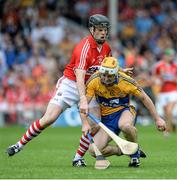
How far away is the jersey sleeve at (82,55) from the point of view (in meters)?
11.5

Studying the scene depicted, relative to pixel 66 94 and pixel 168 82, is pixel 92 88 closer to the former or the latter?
pixel 66 94

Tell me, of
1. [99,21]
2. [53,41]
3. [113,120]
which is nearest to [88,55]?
[99,21]

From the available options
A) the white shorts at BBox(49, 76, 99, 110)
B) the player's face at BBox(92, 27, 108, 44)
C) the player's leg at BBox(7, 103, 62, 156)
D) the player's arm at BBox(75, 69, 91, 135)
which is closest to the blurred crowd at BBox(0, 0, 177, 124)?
the white shorts at BBox(49, 76, 99, 110)

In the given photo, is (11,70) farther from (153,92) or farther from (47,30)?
Answer: (153,92)

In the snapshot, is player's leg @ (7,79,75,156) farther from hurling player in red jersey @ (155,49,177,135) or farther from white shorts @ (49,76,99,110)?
hurling player in red jersey @ (155,49,177,135)

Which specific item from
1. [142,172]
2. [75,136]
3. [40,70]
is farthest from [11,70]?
[142,172]

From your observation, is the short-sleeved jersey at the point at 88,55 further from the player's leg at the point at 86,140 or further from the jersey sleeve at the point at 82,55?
the player's leg at the point at 86,140

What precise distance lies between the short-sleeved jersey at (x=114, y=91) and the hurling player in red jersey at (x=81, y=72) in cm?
14

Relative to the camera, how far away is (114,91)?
11328 millimetres

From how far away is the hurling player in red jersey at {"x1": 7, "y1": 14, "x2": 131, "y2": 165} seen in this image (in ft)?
37.4

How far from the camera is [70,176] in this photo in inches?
397

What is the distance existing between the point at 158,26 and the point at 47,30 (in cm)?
375

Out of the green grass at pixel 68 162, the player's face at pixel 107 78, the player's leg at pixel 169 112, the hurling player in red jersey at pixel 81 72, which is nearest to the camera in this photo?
the green grass at pixel 68 162

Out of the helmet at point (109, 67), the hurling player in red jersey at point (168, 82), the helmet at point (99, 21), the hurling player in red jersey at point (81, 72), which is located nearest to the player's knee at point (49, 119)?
the hurling player in red jersey at point (81, 72)
